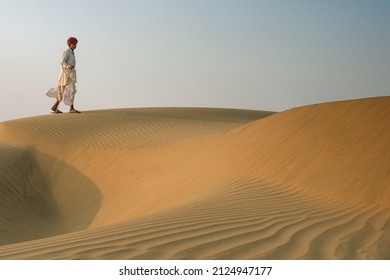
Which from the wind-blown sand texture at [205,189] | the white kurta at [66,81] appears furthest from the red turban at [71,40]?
the wind-blown sand texture at [205,189]

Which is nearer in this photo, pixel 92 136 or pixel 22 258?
pixel 22 258

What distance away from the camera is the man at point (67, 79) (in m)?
17.2

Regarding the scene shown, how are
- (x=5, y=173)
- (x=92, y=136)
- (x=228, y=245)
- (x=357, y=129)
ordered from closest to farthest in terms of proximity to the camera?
(x=228, y=245) → (x=357, y=129) → (x=5, y=173) → (x=92, y=136)

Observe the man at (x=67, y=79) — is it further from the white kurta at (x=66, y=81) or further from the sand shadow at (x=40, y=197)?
the sand shadow at (x=40, y=197)

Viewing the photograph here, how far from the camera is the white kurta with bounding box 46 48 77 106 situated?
56.9ft

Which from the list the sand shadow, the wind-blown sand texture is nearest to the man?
the wind-blown sand texture

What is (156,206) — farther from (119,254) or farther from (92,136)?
(92,136)

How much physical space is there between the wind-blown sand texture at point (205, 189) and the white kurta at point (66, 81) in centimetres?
132

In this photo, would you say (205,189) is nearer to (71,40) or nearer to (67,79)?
(71,40)

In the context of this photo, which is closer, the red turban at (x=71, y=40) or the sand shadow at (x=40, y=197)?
the sand shadow at (x=40, y=197)

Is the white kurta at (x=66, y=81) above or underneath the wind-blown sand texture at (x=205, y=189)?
above
